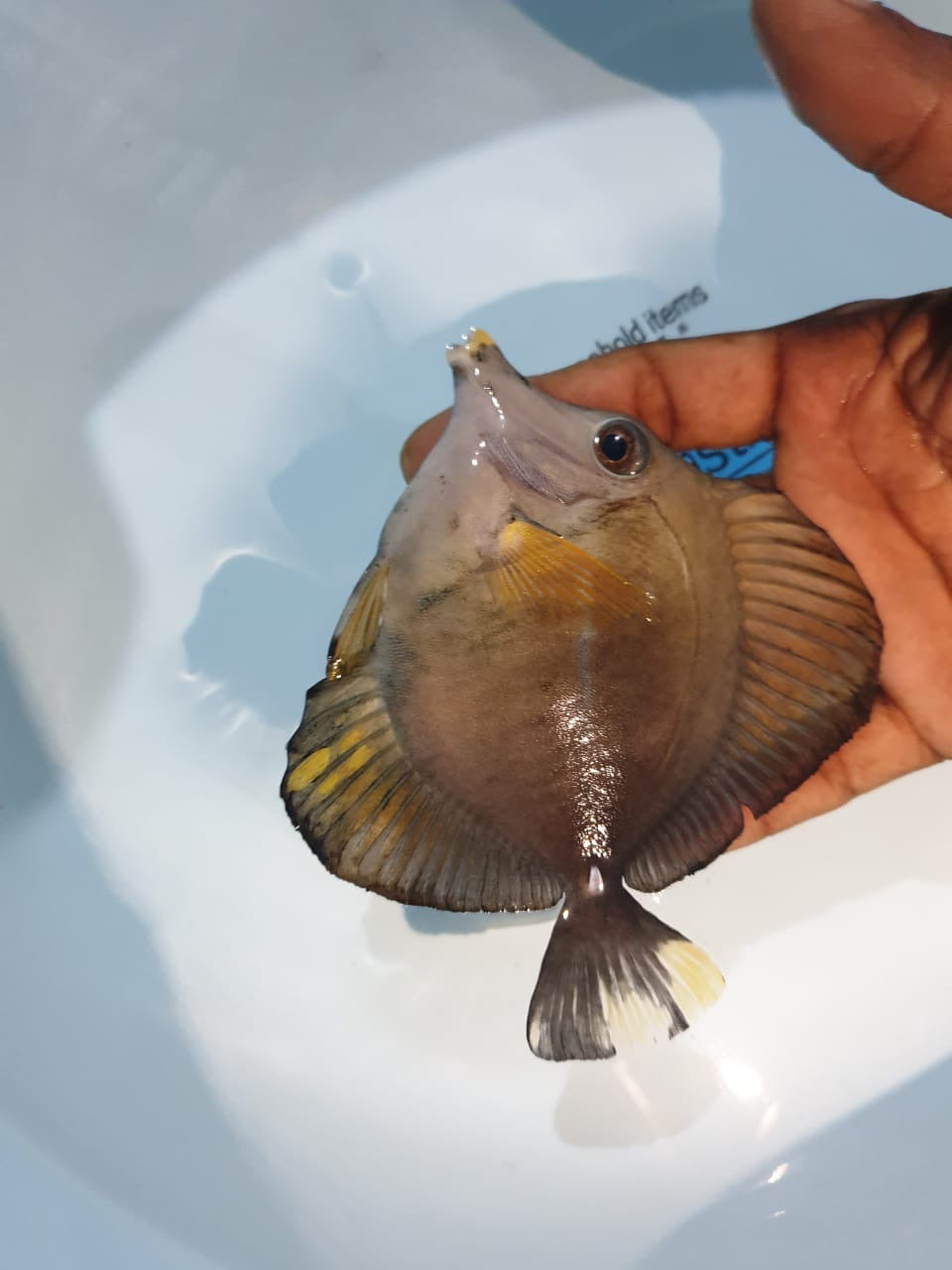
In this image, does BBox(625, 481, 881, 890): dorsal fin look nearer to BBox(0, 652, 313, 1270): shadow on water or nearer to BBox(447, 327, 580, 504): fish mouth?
BBox(447, 327, 580, 504): fish mouth

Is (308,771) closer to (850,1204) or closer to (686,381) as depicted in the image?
(686,381)

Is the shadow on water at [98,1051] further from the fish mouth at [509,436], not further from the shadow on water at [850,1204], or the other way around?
the fish mouth at [509,436]

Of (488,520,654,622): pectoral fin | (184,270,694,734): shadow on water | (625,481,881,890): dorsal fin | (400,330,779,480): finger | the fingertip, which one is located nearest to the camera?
(488,520,654,622): pectoral fin

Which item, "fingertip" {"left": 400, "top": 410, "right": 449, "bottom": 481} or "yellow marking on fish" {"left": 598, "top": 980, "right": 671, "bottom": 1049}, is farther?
"fingertip" {"left": 400, "top": 410, "right": 449, "bottom": 481}

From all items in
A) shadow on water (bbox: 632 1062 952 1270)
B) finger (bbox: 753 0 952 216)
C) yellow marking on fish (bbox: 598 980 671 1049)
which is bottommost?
shadow on water (bbox: 632 1062 952 1270)

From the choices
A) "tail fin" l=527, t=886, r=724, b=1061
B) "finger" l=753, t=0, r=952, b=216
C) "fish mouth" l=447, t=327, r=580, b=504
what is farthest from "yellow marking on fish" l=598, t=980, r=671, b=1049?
"finger" l=753, t=0, r=952, b=216

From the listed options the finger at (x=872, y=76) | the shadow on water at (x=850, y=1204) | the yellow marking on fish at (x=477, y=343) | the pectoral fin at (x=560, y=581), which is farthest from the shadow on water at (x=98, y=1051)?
the finger at (x=872, y=76)

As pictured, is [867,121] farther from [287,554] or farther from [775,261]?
[287,554]

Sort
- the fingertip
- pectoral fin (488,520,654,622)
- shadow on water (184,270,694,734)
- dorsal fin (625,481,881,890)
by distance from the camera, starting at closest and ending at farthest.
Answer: pectoral fin (488,520,654,622) < dorsal fin (625,481,881,890) < the fingertip < shadow on water (184,270,694,734)
